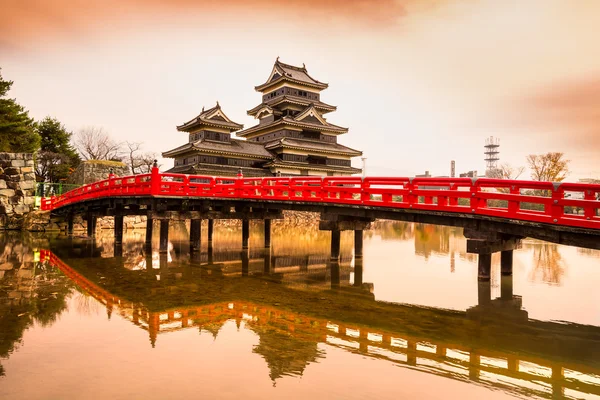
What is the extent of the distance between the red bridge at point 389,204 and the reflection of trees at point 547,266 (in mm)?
1817

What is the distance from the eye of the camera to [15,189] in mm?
28859

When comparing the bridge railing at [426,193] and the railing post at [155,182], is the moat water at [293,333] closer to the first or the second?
the bridge railing at [426,193]

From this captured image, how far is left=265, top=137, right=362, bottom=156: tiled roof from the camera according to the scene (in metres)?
39.6

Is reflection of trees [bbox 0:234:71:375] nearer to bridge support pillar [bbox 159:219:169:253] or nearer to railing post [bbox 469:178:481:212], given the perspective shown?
bridge support pillar [bbox 159:219:169:253]

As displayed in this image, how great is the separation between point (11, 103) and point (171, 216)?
2857cm

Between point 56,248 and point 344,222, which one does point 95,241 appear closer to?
point 56,248

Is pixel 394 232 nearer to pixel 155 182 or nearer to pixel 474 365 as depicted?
pixel 155 182

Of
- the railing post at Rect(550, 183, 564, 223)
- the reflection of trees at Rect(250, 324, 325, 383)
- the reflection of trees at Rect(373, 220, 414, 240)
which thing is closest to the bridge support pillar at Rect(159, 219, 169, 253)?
the reflection of trees at Rect(250, 324, 325, 383)

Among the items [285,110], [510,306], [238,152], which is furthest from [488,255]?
[285,110]

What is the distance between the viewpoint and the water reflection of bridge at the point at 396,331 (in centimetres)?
580

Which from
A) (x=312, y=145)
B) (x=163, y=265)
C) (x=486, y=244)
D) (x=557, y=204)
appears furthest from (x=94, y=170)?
(x=557, y=204)

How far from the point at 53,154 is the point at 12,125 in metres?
9.71

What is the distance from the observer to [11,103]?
35656 mm

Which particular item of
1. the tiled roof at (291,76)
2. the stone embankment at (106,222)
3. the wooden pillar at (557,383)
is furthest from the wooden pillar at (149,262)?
the tiled roof at (291,76)
